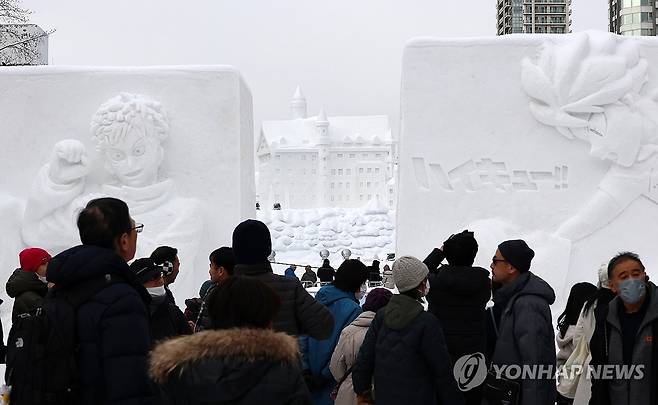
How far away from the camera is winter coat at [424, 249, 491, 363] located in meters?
3.77

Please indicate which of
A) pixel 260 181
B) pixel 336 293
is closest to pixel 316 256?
pixel 260 181

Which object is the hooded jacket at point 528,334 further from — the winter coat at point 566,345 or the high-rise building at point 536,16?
the high-rise building at point 536,16

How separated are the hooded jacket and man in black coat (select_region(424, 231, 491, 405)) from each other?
0.66ft

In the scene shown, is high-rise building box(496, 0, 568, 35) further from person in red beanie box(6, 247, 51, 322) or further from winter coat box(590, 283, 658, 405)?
winter coat box(590, 283, 658, 405)

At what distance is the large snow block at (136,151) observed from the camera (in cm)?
852

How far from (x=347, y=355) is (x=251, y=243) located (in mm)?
726

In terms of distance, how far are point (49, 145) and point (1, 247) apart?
1235 mm

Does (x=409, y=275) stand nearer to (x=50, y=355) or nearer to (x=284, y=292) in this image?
(x=284, y=292)

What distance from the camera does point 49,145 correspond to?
29.1 ft

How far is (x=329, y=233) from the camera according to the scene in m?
31.6

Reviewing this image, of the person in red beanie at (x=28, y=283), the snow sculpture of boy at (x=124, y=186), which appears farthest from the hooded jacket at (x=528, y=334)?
the snow sculpture of boy at (x=124, y=186)

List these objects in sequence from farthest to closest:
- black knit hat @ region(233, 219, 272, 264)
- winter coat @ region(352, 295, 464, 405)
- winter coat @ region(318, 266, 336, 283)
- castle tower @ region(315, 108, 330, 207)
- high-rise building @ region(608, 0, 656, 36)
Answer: high-rise building @ region(608, 0, 656, 36), castle tower @ region(315, 108, 330, 207), winter coat @ region(318, 266, 336, 283), black knit hat @ region(233, 219, 272, 264), winter coat @ region(352, 295, 464, 405)

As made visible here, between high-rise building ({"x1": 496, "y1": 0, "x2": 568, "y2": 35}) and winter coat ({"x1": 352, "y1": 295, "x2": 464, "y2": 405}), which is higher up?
high-rise building ({"x1": 496, "y1": 0, "x2": 568, "y2": 35})

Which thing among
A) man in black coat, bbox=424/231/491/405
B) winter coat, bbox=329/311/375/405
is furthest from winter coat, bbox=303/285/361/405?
man in black coat, bbox=424/231/491/405
